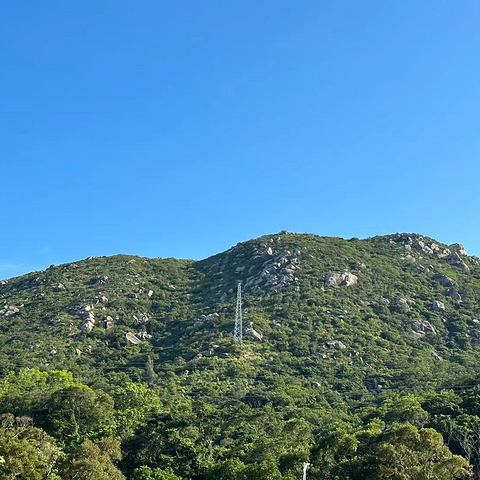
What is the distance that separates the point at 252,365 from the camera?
83.1 m

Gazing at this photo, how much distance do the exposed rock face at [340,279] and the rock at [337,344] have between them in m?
20.6

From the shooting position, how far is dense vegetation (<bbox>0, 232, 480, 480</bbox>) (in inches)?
1510

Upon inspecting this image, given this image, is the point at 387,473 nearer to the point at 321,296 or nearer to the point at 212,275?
the point at 321,296

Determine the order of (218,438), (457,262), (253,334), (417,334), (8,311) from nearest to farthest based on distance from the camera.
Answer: (218,438) → (253,334) → (417,334) → (8,311) → (457,262)

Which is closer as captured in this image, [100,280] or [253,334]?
[253,334]

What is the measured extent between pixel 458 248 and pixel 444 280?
26.6m

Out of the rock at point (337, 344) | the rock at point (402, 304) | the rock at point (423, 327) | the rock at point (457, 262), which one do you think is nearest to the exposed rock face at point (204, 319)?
the rock at point (337, 344)

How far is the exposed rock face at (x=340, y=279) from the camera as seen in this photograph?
109000 millimetres

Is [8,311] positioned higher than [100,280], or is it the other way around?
[100,280]

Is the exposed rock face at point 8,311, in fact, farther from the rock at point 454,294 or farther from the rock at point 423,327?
the rock at point 454,294

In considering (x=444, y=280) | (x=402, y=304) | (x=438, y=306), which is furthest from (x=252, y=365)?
(x=444, y=280)


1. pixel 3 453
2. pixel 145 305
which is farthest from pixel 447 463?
pixel 145 305

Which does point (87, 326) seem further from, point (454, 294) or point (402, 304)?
point (454, 294)

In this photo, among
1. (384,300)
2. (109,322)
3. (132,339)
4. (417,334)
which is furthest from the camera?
(384,300)
